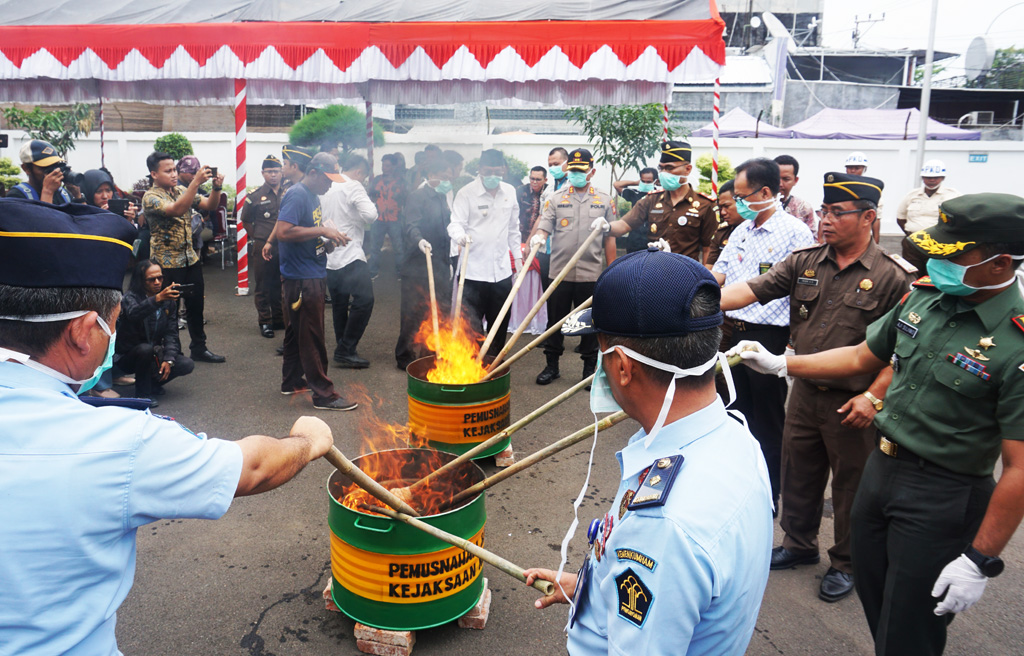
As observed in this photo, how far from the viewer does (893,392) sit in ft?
8.95

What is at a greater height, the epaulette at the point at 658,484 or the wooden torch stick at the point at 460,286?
the epaulette at the point at 658,484

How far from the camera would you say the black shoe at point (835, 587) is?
3688 mm

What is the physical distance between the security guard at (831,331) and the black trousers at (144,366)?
17.2ft

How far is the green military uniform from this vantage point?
2359mm

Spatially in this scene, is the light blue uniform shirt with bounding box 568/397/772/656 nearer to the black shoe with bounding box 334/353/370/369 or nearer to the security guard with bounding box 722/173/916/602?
the security guard with bounding box 722/173/916/602

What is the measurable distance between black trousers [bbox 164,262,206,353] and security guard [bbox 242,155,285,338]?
1.11 metres

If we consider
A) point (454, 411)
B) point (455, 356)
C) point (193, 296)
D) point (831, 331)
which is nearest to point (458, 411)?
point (454, 411)

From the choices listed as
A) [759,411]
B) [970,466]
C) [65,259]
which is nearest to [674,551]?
[65,259]

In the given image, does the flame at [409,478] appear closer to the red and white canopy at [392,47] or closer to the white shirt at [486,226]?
the white shirt at [486,226]

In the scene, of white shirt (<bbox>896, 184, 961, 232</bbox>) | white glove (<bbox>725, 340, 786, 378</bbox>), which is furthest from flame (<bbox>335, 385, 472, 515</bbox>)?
white shirt (<bbox>896, 184, 961, 232</bbox>)

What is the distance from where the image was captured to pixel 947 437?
2514mm

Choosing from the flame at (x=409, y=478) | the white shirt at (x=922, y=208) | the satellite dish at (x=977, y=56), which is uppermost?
the satellite dish at (x=977, y=56)

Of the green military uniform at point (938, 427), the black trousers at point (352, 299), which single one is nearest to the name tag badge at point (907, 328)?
the green military uniform at point (938, 427)

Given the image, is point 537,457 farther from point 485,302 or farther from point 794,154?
point 794,154
